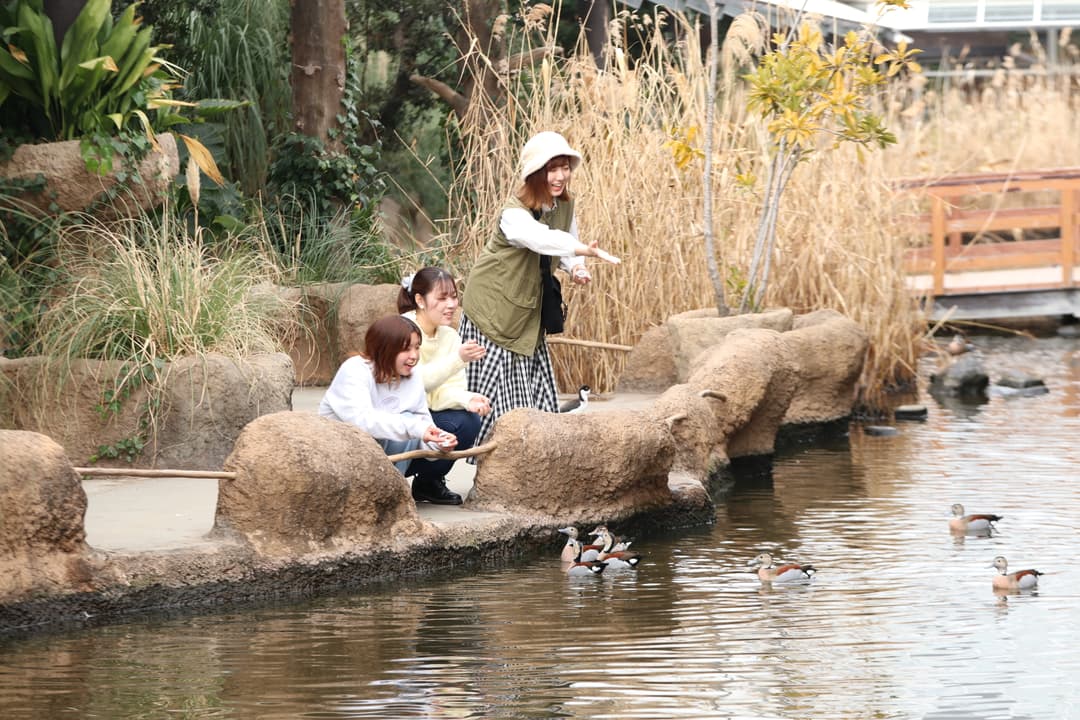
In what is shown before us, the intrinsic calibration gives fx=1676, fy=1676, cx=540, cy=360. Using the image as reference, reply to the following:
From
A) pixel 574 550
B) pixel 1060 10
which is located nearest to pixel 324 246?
pixel 574 550

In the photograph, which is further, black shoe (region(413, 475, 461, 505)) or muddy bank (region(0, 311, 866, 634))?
black shoe (region(413, 475, 461, 505))

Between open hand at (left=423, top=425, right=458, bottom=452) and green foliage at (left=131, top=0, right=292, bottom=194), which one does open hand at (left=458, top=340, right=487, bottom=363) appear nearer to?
open hand at (left=423, top=425, right=458, bottom=452)

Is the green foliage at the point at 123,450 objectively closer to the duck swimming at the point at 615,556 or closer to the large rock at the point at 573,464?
the large rock at the point at 573,464

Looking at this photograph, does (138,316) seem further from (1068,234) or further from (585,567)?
(1068,234)

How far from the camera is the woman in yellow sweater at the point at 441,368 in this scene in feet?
22.8

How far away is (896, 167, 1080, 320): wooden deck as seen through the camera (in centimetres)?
1468

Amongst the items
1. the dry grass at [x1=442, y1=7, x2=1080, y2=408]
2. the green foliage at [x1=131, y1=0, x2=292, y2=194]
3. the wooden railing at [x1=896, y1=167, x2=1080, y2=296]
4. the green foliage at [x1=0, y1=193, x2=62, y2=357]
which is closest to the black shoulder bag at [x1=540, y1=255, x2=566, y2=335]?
the green foliage at [x1=0, y1=193, x2=62, y2=357]

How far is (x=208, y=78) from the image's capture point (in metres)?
12.0

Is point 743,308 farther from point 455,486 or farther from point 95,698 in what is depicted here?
point 95,698

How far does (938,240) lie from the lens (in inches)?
566

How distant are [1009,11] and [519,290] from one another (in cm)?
1944

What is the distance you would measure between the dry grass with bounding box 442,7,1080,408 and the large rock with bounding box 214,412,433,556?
3.88 metres

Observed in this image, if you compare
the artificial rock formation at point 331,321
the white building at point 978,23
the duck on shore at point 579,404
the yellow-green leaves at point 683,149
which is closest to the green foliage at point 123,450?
the duck on shore at point 579,404

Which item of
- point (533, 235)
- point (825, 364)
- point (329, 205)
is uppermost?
point (329, 205)
